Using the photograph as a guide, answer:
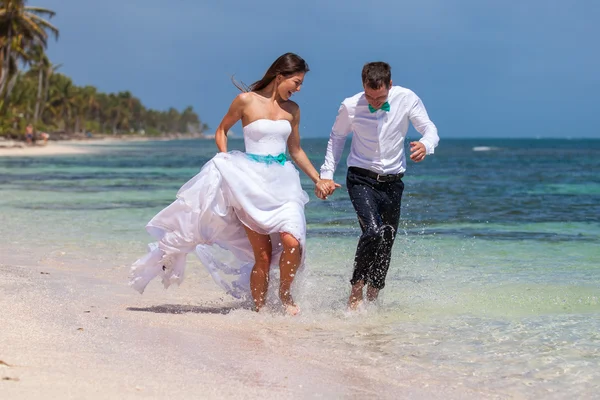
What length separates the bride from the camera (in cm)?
617

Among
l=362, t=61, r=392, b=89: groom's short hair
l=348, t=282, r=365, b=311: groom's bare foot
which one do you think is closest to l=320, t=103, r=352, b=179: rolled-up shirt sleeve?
l=362, t=61, r=392, b=89: groom's short hair

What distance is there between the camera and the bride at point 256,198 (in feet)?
20.2

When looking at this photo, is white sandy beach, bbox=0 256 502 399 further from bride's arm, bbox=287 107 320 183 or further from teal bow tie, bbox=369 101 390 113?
teal bow tie, bbox=369 101 390 113

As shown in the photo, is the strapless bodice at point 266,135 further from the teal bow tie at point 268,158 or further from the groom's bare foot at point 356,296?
the groom's bare foot at point 356,296

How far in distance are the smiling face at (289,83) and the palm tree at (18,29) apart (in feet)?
178

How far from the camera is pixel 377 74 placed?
6.12m

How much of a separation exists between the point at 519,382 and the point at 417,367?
602 mm

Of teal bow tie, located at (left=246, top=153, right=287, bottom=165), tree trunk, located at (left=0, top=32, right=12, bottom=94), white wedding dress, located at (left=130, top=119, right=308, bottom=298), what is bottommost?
white wedding dress, located at (left=130, top=119, right=308, bottom=298)

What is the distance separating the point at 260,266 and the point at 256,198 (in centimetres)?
57

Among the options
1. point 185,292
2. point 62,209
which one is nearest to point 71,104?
point 62,209

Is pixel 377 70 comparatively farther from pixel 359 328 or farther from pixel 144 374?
pixel 144 374

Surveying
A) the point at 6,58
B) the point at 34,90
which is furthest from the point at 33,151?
the point at 34,90

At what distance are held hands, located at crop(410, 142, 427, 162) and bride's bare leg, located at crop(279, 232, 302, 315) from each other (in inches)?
40.6

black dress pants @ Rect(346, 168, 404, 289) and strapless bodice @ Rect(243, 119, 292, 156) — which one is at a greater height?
strapless bodice @ Rect(243, 119, 292, 156)
